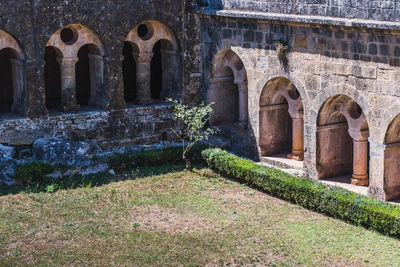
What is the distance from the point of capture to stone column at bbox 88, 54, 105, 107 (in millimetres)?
21016

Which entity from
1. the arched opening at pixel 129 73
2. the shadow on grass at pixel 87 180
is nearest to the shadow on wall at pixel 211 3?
the arched opening at pixel 129 73

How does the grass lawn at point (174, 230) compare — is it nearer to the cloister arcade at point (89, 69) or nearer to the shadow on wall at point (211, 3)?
the cloister arcade at point (89, 69)

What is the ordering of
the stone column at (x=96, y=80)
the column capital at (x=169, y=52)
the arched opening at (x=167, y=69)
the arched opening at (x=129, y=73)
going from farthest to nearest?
the arched opening at (x=129, y=73) < the arched opening at (x=167, y=69) < the column capital at (x=169, y=52) < the stone column at (x=96, y=80)

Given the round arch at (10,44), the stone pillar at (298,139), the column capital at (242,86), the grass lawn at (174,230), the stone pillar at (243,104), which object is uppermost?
the round arch at (10,44)

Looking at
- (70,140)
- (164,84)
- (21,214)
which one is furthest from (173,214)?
(164,84)

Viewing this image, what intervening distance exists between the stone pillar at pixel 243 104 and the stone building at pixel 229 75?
0.11ft

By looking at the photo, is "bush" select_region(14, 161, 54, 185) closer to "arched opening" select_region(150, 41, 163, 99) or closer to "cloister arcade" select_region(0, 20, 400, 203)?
"cloister arcade" select_region(0, 20, 400, 203)

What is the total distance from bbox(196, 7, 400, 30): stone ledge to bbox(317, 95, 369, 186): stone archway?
6.46 ft

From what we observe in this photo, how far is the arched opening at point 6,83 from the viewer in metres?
21.6

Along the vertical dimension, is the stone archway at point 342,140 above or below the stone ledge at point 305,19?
below

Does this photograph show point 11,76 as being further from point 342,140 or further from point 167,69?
point 342,140

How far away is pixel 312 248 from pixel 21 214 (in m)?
6.60

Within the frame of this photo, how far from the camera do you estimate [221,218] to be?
54.5 feet

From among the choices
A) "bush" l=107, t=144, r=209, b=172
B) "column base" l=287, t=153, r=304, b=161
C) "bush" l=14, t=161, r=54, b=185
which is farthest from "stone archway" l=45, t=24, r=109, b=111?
"column base" l=287, t=153, r=304, b=161
